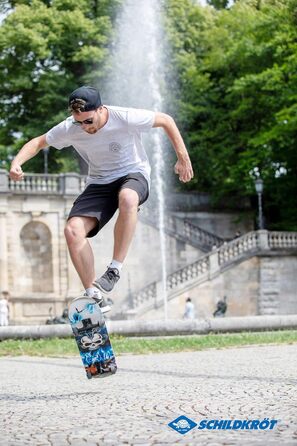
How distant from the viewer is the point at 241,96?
1529 inches

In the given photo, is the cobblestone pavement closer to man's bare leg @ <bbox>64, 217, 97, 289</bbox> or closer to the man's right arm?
man's bare leg @ <bbox>64, 217, 97, 289</bbox>

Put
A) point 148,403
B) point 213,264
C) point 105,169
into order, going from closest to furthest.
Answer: point 148,403
point 105,169
point 213,264

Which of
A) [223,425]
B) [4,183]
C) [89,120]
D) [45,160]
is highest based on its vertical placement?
[45,160]

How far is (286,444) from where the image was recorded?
13.4 ft

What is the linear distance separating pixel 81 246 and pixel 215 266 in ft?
89.7

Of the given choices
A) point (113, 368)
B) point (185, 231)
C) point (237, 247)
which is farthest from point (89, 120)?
point (185, 231)

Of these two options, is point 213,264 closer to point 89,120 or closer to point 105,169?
point 105,169

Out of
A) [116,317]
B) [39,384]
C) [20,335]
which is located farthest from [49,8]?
[39,384]

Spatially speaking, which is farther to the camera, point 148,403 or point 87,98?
point 87,98

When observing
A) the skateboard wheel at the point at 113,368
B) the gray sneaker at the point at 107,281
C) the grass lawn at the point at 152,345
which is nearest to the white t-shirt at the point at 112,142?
the gray sneaker at the point at 107,281

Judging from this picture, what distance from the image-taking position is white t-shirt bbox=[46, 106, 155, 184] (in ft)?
22.0

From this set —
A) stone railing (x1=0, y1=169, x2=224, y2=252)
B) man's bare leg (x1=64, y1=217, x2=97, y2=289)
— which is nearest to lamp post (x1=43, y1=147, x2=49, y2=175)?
stone railing (x1=0, y1=169, x2=224, y2=252)

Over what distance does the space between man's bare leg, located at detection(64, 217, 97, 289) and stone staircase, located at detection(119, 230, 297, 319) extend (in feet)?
79.6

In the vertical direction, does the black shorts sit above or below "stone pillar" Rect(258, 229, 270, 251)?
below
